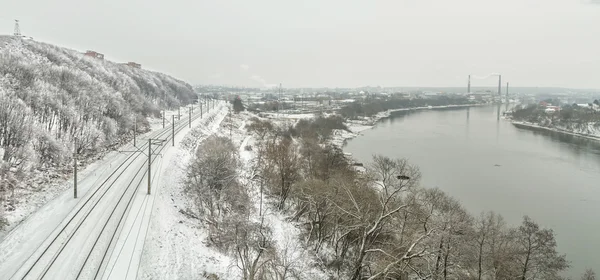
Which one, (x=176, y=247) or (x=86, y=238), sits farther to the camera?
(x=176, y=247)

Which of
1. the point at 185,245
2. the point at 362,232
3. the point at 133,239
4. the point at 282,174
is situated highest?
the point at 282,174

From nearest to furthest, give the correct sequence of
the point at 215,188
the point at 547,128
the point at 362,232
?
the point at 362,232, the point at 215,188, the point at 547,128

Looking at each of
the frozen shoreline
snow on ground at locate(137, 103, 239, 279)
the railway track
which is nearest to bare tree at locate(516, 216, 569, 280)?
snow on ground at locate(137, 103, 239, 279)

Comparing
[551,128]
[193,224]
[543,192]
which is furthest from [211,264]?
[551,128]

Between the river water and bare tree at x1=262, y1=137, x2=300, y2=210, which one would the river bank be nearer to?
the river water

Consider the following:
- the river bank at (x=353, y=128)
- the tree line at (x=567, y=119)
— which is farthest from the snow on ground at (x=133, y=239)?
the tree line at (x=567, y=119)

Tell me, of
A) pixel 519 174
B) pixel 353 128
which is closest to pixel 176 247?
pixel 519 174

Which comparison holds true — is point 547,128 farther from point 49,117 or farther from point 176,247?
point 49,117
